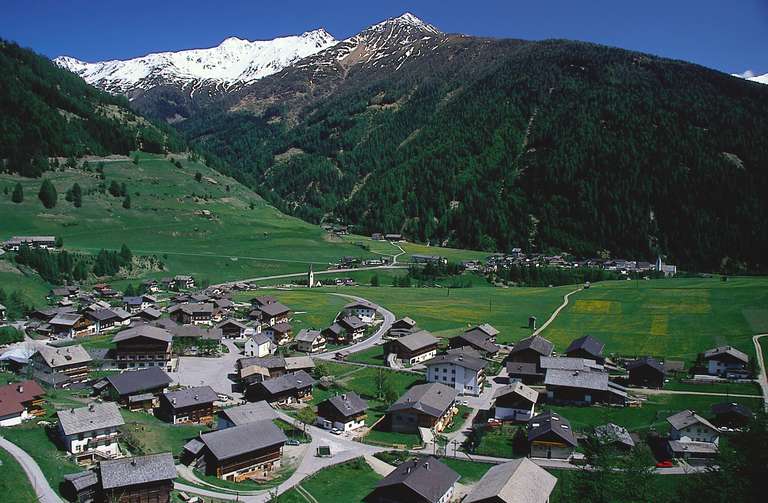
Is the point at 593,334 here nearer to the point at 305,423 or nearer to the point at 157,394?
the point at 305,423

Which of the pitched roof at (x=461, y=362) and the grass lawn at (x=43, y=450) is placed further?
the pitched roof at (x=461, y=362)

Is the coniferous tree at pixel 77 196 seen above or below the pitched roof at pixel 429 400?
above

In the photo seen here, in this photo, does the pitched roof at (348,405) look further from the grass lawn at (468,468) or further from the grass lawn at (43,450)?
the grass lawn at (43,450)

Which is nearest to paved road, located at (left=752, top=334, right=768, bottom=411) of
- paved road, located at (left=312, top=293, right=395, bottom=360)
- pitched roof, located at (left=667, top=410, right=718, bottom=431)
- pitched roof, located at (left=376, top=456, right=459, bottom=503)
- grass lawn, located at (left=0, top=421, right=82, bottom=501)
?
pitched roof, located at (left=667, top=410, right=718, bottom=431)

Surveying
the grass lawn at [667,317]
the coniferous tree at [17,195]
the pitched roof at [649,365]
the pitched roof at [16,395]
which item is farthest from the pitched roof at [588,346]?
the coniferous tree at [17,195]

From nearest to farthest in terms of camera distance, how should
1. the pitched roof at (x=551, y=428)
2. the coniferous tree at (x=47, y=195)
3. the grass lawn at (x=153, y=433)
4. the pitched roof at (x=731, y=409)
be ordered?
the grass lawn at (x=153, y=433)
the pitched roof at (x=551, y=428)
the pitched roof at (x=731, y=409)
the coniferous tree at (x=47, y=195)

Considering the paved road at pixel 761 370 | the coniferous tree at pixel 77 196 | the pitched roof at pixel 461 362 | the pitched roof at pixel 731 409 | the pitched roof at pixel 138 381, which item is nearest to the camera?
the pitched roof at pixel 731 409

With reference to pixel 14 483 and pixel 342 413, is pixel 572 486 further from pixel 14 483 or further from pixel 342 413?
pixel 14 483

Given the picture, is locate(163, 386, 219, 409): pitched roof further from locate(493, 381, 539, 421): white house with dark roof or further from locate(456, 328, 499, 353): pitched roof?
locate(456, 328, 499, 353): pitched roof
